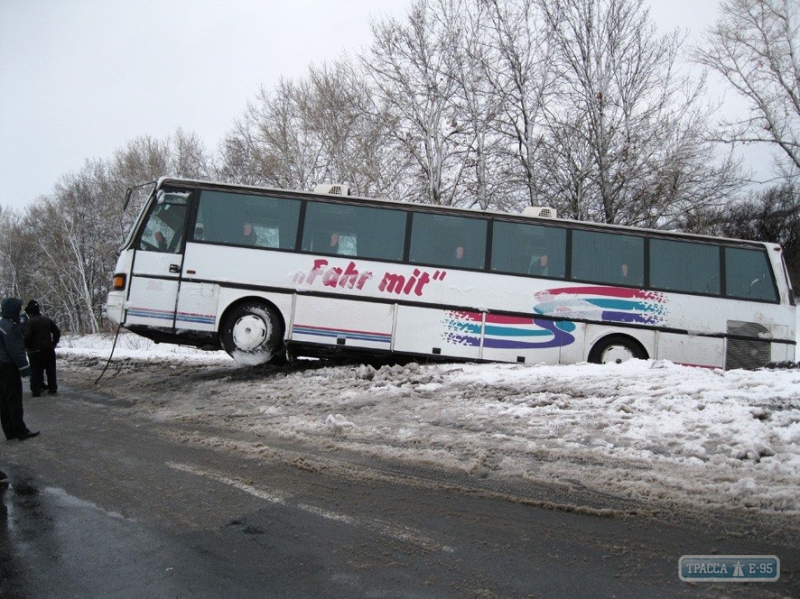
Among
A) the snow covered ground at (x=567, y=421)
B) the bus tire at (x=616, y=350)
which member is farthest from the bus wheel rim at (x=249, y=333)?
the bus tire at (x=616, y=350)

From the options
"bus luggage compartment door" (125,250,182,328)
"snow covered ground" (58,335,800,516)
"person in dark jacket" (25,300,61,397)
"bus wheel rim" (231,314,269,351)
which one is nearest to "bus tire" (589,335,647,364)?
"snow covered ground" (58,335,800,516)

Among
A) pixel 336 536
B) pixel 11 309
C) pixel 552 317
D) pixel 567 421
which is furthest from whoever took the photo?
pixel 552 317

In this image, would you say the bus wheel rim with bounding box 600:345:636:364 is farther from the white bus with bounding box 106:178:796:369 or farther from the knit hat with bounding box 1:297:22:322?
the knit hat with bounding box 1:297:22:322

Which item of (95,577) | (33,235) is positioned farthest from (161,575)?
(33,235)

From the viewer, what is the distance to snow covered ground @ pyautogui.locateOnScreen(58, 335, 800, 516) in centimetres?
473

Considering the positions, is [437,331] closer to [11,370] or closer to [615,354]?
[615,354]

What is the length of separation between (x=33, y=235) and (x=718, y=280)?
5760 centimetres

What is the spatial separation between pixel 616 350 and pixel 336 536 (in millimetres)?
8225

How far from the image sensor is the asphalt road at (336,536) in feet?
10.5

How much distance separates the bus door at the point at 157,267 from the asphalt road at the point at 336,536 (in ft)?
16.8

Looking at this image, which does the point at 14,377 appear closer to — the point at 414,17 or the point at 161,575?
the point at 161,575

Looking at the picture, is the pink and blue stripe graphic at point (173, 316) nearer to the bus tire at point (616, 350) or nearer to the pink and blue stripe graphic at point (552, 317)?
the pink and blue stripe graphic at point (552, 317)

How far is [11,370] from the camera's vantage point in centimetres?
707

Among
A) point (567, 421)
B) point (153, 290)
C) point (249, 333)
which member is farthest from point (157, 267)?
point (567, 421)
